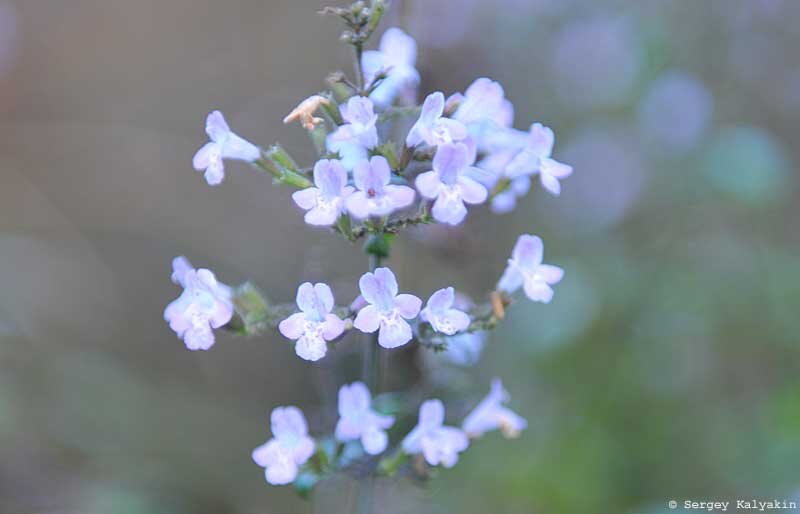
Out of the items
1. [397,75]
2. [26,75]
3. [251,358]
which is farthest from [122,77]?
[397,75]

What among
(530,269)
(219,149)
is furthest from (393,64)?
(530,269)

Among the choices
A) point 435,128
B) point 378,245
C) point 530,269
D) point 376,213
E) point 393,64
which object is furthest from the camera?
point 393,64

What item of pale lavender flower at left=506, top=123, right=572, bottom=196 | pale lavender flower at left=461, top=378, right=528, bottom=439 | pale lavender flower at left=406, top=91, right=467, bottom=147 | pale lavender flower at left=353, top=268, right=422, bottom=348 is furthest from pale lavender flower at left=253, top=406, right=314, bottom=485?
pale lavender flower at left=506, top=123, right=572, bottom=196

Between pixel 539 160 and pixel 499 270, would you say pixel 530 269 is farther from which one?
pixel 499 270

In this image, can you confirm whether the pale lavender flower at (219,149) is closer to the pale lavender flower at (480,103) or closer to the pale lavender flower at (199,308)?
the pale lavender flower at (199,308)

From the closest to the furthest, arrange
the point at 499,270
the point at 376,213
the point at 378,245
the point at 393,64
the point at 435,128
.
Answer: the point at 376,213, the point at 435,128, the point at 378,245, the point at 393,64, the point at 499,270

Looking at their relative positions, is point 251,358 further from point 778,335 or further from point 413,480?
point 778,335
